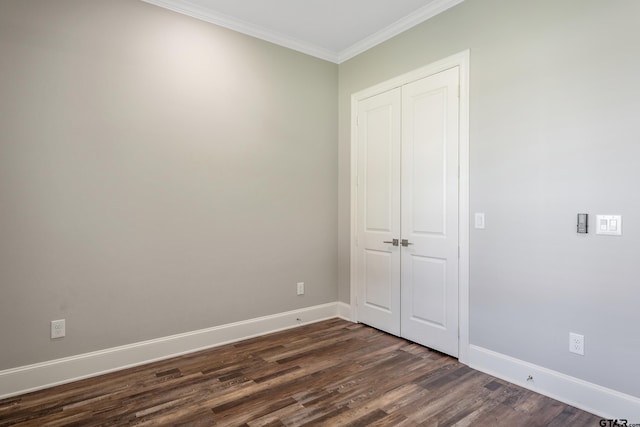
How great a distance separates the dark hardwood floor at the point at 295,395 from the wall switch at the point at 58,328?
14.4 inches

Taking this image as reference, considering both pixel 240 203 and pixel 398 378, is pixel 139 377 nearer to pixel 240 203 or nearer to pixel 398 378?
pixel 240 203

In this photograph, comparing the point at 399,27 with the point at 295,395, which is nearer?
the point at 295,395

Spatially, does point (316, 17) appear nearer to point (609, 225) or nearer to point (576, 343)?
point (609, 225)

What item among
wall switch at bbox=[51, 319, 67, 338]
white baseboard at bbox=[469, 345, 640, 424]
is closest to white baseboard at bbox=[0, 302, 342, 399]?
wall switch at bbox=[51, 319, 67, 338]

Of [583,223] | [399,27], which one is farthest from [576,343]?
[399,27]

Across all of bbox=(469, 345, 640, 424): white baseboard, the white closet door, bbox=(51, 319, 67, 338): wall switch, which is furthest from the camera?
the white closet door

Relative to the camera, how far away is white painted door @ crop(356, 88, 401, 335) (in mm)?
3453

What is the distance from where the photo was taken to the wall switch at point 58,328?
252 cm

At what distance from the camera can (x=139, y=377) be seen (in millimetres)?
2619

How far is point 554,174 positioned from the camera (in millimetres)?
2332

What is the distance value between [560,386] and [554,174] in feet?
4.56

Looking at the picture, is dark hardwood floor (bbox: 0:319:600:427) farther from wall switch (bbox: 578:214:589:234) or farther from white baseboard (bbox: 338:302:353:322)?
wall switch (bbox: 578:214:589:234)

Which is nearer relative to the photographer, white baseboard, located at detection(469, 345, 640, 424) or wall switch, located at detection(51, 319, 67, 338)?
white baseboard, located at detection(469, 345, 640, 424)

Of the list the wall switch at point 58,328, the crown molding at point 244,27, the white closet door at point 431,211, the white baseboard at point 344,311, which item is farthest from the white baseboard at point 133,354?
the crown molding at point 244,27
